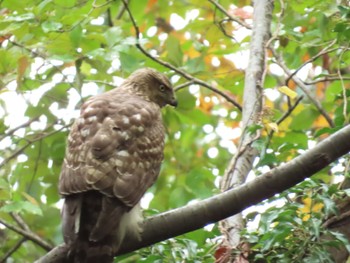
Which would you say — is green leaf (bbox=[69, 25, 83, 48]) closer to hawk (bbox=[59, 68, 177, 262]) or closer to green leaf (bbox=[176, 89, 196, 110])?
hawk (bbox=[59, 68, 177, 262])

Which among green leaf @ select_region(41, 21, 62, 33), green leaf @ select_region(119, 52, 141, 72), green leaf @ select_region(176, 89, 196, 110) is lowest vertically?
green leaf @ select_region(176, 89, 196, 110)

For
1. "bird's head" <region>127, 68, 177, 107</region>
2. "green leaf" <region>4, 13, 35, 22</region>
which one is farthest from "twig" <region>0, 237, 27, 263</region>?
"green leaf" <region>4, 13, 35, 22</region>

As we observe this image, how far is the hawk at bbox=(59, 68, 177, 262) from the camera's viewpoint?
13.7 feet

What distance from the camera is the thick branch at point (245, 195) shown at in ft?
12.3

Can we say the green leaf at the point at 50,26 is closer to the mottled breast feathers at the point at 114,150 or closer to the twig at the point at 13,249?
the mottled breast feathers at the point at 114,150

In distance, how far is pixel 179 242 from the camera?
4395 millimetres

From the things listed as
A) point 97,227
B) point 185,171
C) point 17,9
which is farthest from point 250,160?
point 185,171

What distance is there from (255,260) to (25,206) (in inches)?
59.2

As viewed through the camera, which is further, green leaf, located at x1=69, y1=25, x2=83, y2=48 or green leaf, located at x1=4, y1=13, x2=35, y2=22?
green leaf, located at x1=69, y1=25, x2=83, y2=48

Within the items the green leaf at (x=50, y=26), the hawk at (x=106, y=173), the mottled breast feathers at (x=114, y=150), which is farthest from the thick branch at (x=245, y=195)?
the green leaf at (x=50, y=26)

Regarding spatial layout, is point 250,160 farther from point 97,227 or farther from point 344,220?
point 97,227

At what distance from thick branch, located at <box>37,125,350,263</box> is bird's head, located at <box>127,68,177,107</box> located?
1.97 m

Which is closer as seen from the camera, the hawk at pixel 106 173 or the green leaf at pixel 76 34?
the hawk at pixel 106 173

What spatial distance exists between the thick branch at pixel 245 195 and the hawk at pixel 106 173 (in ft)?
0.48
